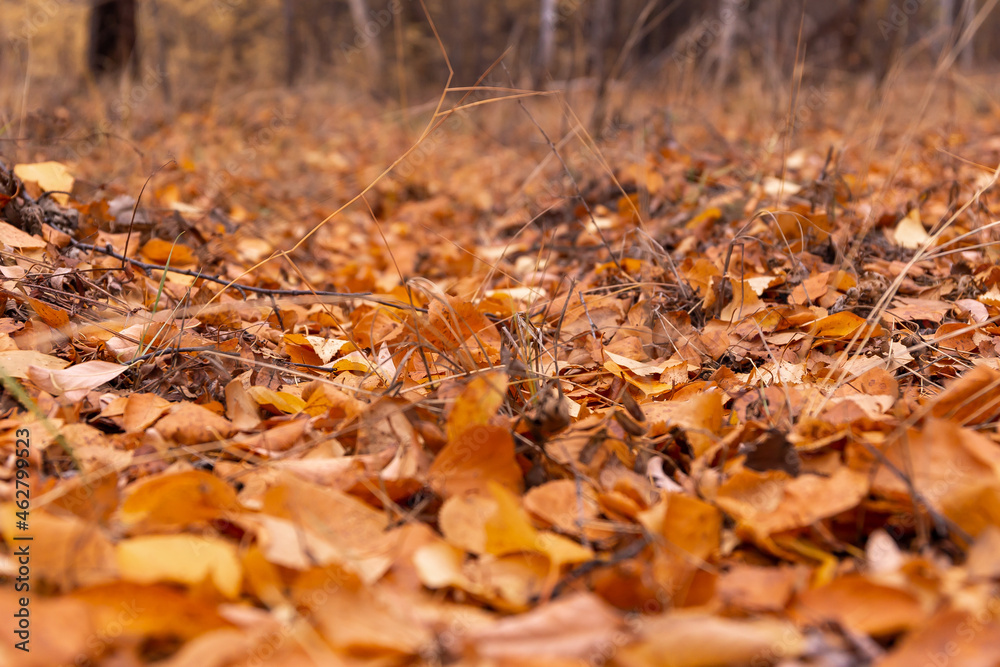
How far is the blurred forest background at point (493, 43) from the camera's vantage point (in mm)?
3275

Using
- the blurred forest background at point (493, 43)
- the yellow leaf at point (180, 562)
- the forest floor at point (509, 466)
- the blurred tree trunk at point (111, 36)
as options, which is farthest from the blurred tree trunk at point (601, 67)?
the blurred tree trunk at point (111, 36)

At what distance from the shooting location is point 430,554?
676mm

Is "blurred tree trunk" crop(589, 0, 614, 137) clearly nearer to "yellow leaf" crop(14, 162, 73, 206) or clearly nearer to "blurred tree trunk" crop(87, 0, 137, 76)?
"yellow leaf" crop(14, 162, 73, 206)

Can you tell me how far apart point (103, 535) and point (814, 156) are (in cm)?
291

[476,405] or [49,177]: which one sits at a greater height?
[49,177]

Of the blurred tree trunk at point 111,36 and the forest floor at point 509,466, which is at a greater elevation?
the blurred tree trunk at point 111,36

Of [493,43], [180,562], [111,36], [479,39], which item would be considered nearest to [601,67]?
[180,562]

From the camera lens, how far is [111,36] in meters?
4.87

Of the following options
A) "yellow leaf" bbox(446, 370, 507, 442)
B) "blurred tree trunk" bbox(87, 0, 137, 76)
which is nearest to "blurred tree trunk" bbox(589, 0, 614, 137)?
"yellow leaf" bbox(446, 370, 507, 442)

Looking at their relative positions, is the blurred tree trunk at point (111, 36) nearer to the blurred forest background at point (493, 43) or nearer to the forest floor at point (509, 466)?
the blurred forest background at point (493, 43)

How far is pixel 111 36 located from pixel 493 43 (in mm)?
10573

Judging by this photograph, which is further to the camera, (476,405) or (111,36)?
(111,36)

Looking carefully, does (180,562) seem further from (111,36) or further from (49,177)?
(111,36)

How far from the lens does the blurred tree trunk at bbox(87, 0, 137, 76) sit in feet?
15.7
